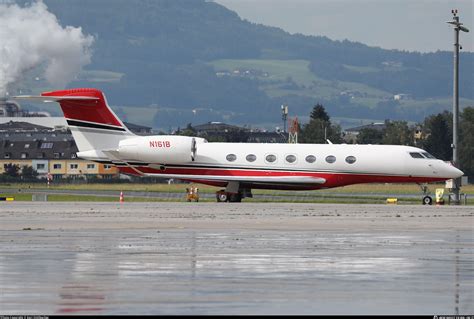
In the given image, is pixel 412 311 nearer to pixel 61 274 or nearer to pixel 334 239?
pixel 61 274

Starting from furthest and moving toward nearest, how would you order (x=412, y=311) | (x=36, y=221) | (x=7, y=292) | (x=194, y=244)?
(x=36, y=221) → (x=194, y=244) → (x=7, y=292) → (x=412, y=311)

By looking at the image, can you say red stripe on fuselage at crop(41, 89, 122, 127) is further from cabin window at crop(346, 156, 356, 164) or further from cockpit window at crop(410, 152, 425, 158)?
cockpit window at crop(410, 152, 425, 158)

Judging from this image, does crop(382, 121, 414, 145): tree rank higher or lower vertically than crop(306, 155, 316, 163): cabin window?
higher

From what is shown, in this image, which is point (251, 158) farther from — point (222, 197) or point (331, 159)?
point (331, 159)

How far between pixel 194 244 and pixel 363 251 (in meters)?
4.81

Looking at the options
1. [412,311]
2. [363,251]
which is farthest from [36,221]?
[412,311]

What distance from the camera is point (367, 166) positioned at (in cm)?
6506

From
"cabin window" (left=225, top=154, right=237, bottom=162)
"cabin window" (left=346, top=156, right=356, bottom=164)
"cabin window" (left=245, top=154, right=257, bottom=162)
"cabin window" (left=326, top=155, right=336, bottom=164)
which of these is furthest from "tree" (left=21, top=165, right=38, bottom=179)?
"cabin window" (left=346, top=156, right=356, bottom=164)

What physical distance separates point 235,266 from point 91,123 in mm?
41807

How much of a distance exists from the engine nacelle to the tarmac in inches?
754

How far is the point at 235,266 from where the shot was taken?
25891 mm

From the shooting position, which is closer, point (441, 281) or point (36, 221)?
point (441, 281)

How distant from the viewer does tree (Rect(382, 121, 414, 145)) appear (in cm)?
17600

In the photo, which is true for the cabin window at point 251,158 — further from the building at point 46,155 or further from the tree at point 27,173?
the building at point 46,155
